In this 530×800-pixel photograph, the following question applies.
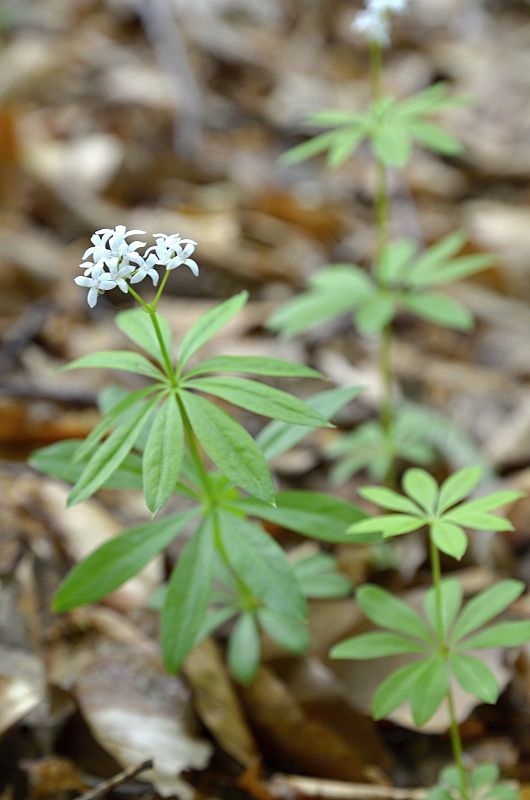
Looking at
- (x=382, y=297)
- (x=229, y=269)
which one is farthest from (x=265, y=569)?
(x=229, y=269)

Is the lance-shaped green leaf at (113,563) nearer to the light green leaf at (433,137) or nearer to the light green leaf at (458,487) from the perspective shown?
the light green leaf at (458,487)

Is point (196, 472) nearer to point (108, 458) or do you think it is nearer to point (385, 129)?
point (108, 458)

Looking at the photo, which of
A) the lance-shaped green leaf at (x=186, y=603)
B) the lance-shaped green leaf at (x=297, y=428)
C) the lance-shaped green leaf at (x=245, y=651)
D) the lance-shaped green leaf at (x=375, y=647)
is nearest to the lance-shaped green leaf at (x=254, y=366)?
the lance-shaped green leaf at (x=297, y=428)

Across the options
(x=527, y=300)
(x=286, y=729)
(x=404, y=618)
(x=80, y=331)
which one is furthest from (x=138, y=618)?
(x=527, y=300)

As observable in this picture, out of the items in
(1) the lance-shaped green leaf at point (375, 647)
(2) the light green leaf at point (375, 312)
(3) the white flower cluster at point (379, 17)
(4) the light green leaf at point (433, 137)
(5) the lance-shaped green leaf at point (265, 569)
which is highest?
(3) the white flower cluster at point (379, 17)

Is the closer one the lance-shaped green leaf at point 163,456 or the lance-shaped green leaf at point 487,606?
the lance-shaped green leaf at point 163,456

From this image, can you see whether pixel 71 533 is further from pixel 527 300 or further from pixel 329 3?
pixel 329 3

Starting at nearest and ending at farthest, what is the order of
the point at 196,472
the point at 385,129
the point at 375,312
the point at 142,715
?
the point at 196,472 < the point at 142,715 < the point at 385,129 < the point at 375,312

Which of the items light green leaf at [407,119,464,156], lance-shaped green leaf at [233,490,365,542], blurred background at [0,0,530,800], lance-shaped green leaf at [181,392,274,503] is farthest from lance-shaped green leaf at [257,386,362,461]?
light green leaf at [407,119,464,156]
